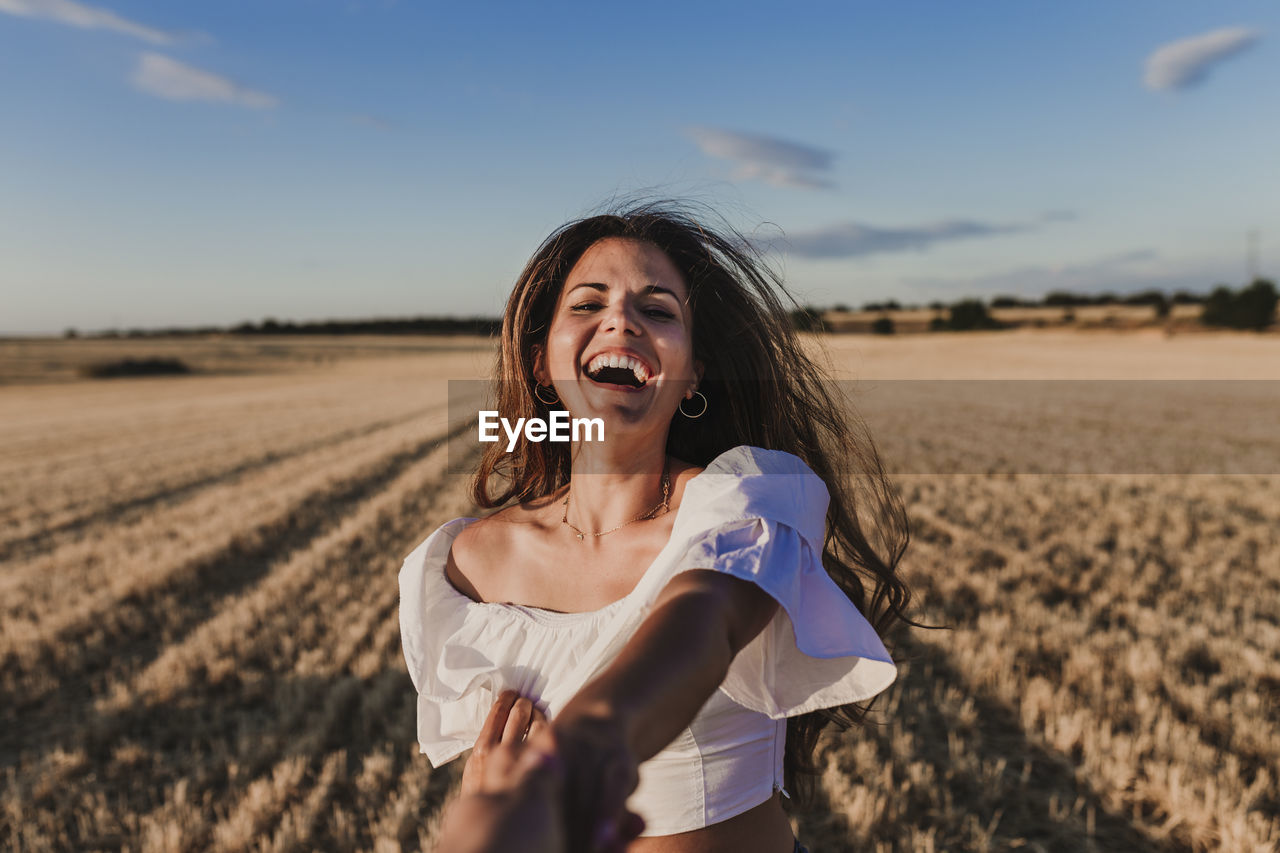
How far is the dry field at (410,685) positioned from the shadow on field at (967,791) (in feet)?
0.06

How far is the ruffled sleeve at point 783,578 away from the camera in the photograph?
55.0 inches

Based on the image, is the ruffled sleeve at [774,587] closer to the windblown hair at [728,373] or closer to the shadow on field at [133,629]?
the windblown hair at [728,373]

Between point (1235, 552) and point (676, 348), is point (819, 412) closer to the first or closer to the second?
point (676, 348)

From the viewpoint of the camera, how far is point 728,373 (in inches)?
82.2

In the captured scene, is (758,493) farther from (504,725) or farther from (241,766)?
(241,766)

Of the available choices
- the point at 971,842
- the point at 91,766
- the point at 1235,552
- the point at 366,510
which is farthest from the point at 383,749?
the point at 1235,552

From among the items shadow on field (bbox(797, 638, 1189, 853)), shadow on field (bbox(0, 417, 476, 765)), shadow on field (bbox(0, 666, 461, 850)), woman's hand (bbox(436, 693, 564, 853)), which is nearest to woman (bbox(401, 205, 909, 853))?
woman's hand (bbox(436, 693, 564, 853))

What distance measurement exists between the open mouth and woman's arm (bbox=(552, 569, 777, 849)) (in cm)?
55

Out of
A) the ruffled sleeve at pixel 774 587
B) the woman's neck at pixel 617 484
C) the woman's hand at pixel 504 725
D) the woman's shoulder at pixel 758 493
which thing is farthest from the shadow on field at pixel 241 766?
the woman's shoulder at pixel 758 493

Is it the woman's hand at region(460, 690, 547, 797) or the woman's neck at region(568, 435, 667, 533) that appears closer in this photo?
the woman's hand at region(460, 690, 547, 797)

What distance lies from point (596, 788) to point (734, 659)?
72cm

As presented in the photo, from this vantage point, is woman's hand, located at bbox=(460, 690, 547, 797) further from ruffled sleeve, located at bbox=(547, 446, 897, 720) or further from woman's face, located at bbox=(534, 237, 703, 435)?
woman's face, located at bbox=(534, 237, 703, 435)

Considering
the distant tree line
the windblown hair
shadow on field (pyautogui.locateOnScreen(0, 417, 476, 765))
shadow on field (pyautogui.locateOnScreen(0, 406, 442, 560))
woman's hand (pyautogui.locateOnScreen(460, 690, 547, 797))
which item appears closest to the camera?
woman's hand (pyautogui.locateOnScreen(460, 690, 547, 797))

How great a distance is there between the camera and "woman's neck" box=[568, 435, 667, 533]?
191 centimetres
